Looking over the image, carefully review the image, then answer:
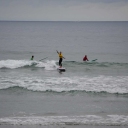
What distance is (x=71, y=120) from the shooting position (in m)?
12.3

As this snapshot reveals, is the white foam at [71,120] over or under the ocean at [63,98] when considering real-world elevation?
under

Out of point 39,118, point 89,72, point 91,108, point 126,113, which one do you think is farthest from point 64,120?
point 89,72

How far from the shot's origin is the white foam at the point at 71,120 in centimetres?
1202

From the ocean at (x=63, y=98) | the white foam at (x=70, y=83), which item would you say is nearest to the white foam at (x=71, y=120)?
the ocean at (x=63, y=98)

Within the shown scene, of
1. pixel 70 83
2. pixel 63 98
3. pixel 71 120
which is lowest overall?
pixel 71 120

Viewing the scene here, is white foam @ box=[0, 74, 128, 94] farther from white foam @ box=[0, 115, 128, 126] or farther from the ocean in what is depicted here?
white foam @ box=[0, 115, 128, 126]

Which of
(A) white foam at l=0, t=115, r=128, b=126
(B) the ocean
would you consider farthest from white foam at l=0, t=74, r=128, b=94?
(A) white foam at l=0, t=115, r=128, b=126

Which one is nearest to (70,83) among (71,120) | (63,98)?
(63,98)

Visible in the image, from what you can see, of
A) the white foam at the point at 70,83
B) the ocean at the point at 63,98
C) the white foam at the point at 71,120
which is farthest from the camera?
the white foam at the point at 70,83

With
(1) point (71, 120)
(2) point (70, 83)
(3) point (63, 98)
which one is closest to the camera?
(1) point (71, 120)

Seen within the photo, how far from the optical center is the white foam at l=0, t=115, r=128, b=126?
12023 millimetres

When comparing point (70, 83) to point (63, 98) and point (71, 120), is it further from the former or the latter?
point (71, 120)

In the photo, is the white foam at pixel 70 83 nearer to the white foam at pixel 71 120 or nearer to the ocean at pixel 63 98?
the ocean at pixel 63 98

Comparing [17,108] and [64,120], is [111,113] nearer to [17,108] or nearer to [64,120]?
[64,120]
